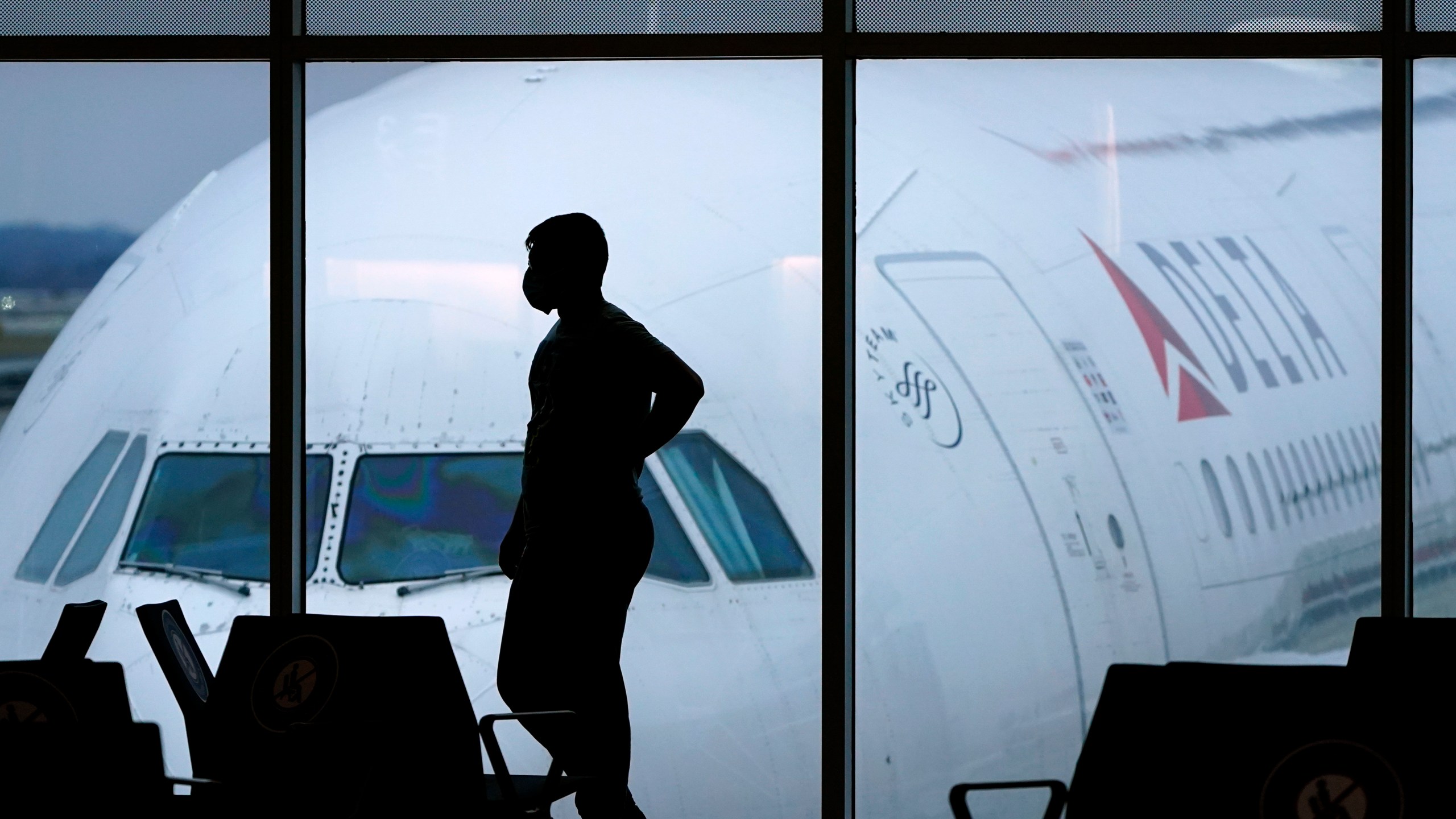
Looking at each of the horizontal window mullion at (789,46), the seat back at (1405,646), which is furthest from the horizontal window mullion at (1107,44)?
the seat back at (1405,646)

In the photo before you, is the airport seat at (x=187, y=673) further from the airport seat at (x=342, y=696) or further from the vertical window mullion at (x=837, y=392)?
the vertical window mullion at (x=837, y=392)

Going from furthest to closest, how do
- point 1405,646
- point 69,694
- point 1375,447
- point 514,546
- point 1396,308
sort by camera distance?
point 1375,447 < point 1396,308 < point 514,546 < point 1405,646 < point 69,694

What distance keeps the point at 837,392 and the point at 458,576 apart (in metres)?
1.35

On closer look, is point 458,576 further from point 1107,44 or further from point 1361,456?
point 1361,456

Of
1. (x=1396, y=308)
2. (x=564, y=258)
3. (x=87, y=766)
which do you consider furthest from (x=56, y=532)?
(x=1396, y=308)

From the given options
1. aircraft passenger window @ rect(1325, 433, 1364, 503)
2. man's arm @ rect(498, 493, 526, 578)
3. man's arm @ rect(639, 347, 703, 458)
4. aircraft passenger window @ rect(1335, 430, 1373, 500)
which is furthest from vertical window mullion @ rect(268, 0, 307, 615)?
aircraft passenger window @ rect(1325, 433, 1364, 503)

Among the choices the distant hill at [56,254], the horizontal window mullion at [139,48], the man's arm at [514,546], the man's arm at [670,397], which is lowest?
the man's arm at [514,546]

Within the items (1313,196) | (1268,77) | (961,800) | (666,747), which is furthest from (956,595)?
(1268,77)

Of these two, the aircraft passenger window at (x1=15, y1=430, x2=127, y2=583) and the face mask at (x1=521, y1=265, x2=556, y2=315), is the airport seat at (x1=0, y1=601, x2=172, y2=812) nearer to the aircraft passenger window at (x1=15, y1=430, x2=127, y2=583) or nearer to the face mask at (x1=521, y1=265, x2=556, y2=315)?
the face mask at (x1=521, y1=265, x2=556, y2=315)

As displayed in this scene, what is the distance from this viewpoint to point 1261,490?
4.93 m

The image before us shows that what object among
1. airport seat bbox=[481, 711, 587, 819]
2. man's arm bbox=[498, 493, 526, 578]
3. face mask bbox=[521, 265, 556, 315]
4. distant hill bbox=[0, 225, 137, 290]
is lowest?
airport seat bbox=[481, 711, 587, 819]

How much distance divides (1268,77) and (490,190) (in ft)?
11.7

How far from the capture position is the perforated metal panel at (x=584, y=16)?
3.77m

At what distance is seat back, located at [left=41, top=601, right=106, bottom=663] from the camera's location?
2.71m
